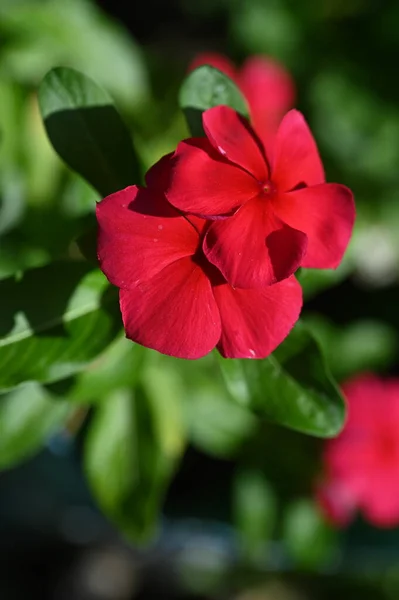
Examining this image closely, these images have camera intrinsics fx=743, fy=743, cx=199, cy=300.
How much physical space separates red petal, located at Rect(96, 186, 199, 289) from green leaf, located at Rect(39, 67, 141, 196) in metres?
0.19

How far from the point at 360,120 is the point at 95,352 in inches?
56.0

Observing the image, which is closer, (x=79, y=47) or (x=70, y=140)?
(x=70, y=140)

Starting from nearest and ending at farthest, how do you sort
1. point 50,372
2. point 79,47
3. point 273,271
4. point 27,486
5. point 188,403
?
point 273,271
point 50,372
point 188,403
point 79,47
point 27,486

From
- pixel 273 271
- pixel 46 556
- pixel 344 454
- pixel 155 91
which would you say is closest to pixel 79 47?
pixel 155 91

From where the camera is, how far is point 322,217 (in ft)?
1.94

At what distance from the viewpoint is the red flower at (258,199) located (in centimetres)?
54

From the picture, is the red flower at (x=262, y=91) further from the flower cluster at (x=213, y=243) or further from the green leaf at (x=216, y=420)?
the flower cluster at (x=213, y=243)

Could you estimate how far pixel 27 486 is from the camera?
1.70 meters

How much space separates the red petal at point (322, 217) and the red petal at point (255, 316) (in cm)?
5

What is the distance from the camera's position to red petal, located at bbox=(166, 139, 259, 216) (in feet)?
1.78

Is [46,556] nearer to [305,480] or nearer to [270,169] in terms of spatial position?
[305,480]

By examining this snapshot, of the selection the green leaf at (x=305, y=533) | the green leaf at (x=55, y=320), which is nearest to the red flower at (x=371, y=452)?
the green leaf at (x=305, y=533)

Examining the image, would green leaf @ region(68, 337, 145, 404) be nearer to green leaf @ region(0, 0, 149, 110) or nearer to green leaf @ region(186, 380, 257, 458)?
green leaf @ region(186, 380, 257, 458)

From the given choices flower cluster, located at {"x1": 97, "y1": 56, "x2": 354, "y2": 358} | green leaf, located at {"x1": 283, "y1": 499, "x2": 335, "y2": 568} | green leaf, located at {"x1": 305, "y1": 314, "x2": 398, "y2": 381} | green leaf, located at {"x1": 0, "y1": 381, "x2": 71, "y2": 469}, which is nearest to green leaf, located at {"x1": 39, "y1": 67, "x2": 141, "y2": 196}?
flower cluster, located at {"x1": 97, "y1": 56, "x2": 354, "y2": 358}
